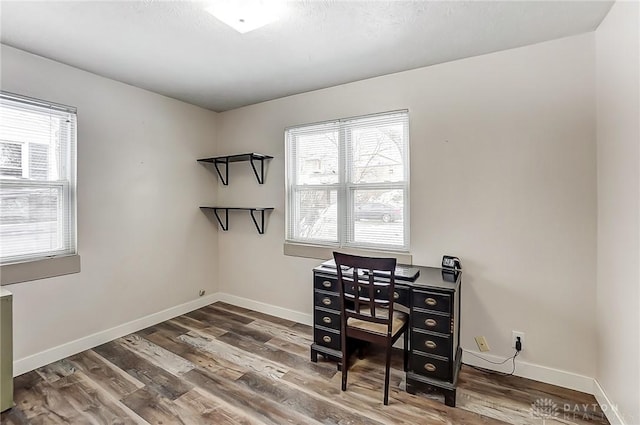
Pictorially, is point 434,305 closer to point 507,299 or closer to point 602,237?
point 507,299

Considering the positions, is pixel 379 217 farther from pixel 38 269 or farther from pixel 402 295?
pixel 38 269

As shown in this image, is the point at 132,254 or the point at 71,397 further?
the point at 132,254

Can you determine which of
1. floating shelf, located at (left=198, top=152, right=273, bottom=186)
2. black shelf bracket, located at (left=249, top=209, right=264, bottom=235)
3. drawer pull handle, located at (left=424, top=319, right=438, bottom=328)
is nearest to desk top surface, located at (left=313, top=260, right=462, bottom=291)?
drawer pull handle, located at (left=424, top=319, right=438, bottom=328)

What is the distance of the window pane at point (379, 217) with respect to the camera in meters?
2.81

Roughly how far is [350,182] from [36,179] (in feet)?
8.67

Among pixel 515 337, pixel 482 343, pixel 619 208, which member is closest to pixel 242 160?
pixel 482 343

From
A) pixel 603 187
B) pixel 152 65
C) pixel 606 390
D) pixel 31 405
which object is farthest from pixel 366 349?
pixel 152 65

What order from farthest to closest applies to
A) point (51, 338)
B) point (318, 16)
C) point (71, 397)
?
point (51, 338) < point (71, 397) < point (318, 16)

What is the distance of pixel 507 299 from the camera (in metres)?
2.36

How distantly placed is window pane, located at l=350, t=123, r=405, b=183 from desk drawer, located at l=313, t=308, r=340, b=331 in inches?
50.0

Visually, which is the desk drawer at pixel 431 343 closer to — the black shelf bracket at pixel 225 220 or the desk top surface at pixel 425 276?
the desk top surface at pixel 425 276

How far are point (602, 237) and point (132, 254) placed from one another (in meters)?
3.92

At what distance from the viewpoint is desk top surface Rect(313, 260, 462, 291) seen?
7.00 feet

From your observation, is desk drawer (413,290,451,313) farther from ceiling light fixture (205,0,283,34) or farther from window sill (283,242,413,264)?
ceiling light fixture (205,0,283,34)
